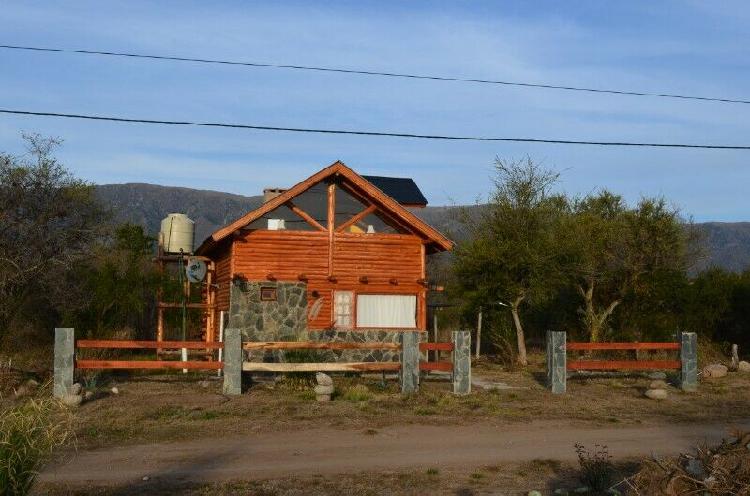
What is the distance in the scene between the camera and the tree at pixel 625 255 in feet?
93.5

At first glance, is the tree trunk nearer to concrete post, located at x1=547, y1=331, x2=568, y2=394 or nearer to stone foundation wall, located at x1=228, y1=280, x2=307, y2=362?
concrete post, located at x1=547, y1=331, x2=568, y2=394

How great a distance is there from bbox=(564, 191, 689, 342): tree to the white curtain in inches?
266

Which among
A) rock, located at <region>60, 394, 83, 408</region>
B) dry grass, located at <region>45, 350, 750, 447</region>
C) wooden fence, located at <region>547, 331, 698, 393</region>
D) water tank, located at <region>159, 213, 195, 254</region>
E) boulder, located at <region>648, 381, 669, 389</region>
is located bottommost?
dry grass, located at <region>45, 350, 750, 447</region>

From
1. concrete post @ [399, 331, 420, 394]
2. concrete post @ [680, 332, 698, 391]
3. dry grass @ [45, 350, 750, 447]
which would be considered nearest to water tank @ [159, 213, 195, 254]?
dry grass @ [45, 350, 750, 447]

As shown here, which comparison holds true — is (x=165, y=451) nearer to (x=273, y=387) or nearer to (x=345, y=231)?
(x=273, y=387)

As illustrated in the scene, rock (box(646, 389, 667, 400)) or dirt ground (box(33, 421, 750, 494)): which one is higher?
rock (box(646, 389, 667, 400))

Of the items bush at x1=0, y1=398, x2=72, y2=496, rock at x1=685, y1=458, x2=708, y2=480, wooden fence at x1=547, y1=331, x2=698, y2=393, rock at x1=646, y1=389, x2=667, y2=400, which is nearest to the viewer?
bush at x1=0, y1=398, x2=72, y2=496

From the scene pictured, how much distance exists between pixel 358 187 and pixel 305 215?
173cm

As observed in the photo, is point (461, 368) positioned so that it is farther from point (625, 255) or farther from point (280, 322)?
point (625, 255)

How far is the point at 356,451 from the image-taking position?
1237cm

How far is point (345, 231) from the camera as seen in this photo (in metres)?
24.0

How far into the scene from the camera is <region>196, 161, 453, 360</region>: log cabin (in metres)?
23.0

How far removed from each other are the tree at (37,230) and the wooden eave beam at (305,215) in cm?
633

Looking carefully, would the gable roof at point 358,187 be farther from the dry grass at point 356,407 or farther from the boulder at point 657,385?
the boulder at point 657,385
